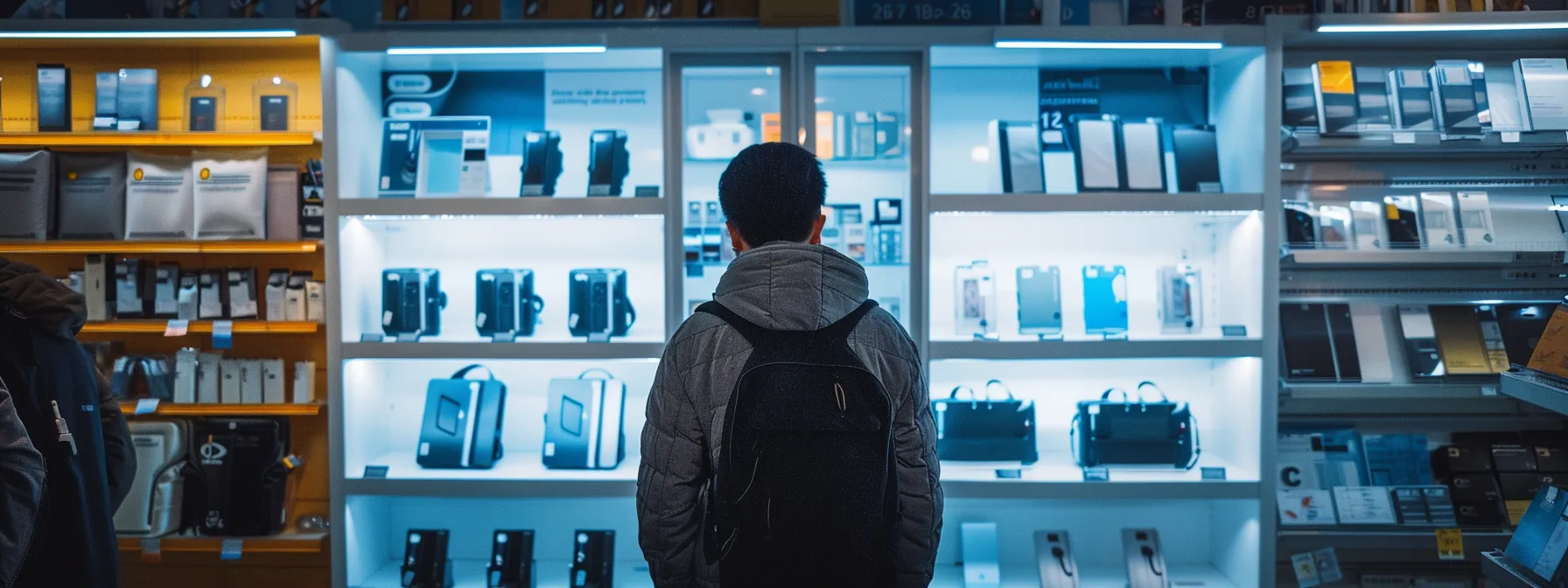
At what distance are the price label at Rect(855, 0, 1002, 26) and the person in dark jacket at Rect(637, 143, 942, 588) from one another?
73.9 inches

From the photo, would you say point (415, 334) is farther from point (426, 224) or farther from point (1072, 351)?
point (1072, 351)

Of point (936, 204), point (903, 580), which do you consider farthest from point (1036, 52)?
point (903, 580)

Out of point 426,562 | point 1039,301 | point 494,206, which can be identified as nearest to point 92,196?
point 494,206

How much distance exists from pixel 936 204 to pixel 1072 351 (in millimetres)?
683

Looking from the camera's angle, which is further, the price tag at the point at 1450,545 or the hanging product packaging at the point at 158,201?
the hanging product packaging at the point at 158,201

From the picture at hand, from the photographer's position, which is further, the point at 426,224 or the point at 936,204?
the point at 426,224

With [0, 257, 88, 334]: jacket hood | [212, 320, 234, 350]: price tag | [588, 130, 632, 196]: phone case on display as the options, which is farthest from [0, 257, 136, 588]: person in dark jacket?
[588, 130, 632, 196]: phone case on display

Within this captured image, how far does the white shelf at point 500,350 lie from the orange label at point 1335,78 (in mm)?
2515

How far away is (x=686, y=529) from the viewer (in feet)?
5.97

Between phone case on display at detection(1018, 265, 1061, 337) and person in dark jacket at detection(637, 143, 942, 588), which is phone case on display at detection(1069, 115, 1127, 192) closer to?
phone case on display at detection(1018, 265, 1061, 337)

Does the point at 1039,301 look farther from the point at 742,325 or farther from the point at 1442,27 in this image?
the point at 742,325

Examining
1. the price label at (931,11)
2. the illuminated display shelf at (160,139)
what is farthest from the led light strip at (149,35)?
the price label at (931,11)

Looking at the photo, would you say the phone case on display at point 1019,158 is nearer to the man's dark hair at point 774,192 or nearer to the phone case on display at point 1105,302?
the phone case on display at point 1105,302

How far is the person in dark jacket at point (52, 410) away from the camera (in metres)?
2.54
